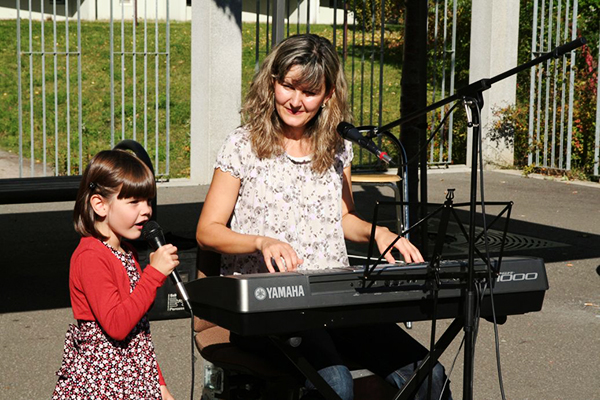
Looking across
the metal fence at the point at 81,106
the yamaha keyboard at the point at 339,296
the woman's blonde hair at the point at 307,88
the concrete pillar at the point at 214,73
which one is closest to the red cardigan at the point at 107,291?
the yamaha keyboard at the point at 339,296

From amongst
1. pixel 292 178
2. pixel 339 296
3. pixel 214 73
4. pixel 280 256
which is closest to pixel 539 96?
pixel 214 73

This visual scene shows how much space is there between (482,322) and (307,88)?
2945 millimetres

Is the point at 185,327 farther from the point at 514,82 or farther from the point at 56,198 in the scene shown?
the point at 514,82

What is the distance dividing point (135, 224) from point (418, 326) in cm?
Answer: 305

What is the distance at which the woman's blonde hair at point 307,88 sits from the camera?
10.5ft

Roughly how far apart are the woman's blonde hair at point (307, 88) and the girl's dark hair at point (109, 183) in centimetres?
57

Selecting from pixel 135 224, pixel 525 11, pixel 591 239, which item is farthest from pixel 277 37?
pixel 525 11

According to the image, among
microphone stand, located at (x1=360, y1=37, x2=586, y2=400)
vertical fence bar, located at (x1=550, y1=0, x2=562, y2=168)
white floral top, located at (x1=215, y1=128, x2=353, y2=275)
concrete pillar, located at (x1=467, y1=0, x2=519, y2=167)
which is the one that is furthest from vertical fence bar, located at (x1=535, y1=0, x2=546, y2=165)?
microphone stand, located at (x1=360, y1=37, x2=586, y2=400)

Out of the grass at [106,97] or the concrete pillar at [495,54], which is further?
the grass at [106,97]

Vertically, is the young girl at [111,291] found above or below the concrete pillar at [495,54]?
below

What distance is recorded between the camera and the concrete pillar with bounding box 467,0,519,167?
1195 centimetres

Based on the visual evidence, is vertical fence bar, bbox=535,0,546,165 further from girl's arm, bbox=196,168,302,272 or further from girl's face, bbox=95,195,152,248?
girl's face, bbox=95,195,152,248

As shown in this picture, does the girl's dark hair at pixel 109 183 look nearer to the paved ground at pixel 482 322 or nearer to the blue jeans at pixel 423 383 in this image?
the blue jeans at pixel 423 383

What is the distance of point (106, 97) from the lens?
15219mm
